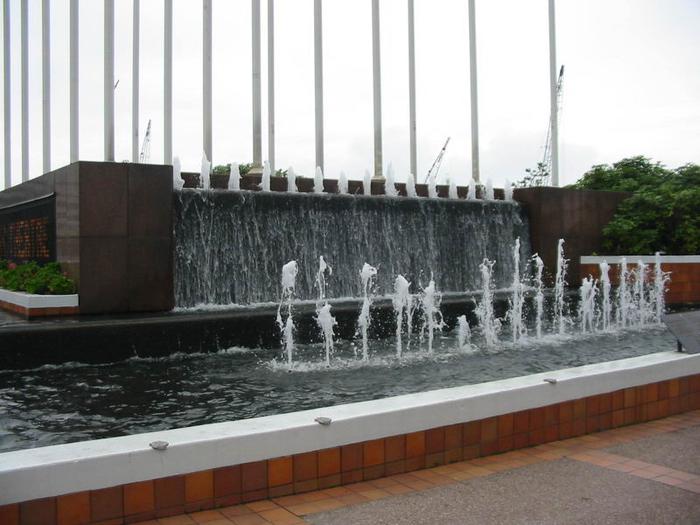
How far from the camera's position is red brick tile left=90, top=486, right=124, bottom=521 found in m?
2.61

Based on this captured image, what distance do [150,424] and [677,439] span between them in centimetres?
331

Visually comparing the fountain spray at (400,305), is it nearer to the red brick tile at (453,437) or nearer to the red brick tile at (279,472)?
the red brick tile at (453,437)

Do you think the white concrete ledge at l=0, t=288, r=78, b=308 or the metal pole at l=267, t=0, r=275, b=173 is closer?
the white concrete ledge at l=0, t=288, r=78, b=308

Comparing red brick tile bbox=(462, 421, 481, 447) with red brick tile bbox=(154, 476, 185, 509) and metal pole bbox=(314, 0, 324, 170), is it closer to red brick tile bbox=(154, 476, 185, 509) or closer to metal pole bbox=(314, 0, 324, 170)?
red brick tile bbox=(154, 476, 185, 509)

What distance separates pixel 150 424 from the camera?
435 cm

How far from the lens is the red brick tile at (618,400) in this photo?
4.34 meters

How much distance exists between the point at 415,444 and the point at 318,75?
1288cm

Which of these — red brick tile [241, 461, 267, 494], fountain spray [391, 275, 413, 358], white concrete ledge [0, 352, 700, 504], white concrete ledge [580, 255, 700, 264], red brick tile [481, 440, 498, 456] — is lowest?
red brick tile [481, 440, 498, 456]

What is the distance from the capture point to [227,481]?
290 cm

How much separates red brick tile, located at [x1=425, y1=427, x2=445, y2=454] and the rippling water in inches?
57.8

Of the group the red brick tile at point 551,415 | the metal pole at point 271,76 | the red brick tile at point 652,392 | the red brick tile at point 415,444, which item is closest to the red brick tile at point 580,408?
the red brick tile at point 551,415

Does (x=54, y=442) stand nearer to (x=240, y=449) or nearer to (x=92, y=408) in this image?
(x=92, y=408)

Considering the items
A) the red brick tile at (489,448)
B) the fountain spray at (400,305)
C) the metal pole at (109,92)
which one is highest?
the metal pole at (109,92)

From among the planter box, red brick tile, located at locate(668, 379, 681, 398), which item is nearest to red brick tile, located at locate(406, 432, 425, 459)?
red brick tile, located at locate(668, 379, 681, 398)
